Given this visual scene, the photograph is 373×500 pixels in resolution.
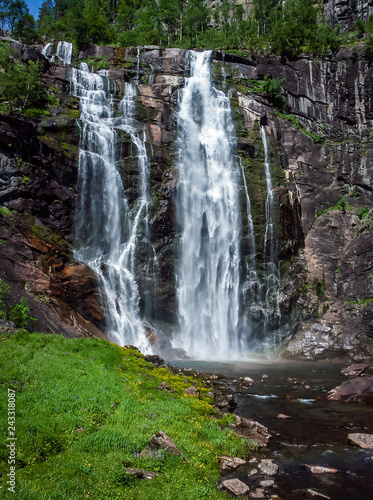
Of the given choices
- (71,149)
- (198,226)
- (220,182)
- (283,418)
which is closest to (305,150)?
(220,182)

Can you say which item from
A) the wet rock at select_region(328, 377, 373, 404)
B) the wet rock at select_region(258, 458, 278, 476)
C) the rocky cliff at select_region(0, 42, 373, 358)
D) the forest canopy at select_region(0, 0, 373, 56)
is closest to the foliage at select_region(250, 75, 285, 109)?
the rocky cliff at select_region(0, 42, 373, 358)

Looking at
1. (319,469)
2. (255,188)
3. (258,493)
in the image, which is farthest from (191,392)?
(255,188)

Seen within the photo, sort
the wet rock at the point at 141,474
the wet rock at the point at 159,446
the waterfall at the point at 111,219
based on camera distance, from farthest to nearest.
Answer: the waterfall at the point at 111,219 → the wet rock at the point at 159,446 → the wet rock at the point at 141,474

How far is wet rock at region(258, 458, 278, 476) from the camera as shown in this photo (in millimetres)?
8320

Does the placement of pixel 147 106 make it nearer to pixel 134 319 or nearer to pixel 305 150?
pixel 305 150

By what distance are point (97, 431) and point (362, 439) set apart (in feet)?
25.7

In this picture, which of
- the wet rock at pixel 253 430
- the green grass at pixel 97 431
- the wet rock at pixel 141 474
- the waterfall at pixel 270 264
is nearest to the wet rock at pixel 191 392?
the green grass at pixel 97 431

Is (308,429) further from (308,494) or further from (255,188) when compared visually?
(255,188)

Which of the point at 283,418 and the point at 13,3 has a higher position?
the point at 13,3

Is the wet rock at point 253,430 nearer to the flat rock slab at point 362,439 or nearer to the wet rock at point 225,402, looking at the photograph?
the wet rock at point 225,402

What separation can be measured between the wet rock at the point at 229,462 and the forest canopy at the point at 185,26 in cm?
5260

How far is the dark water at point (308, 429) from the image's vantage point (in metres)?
8.02

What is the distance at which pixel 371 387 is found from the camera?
16.7 m

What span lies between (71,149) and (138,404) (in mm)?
28476
